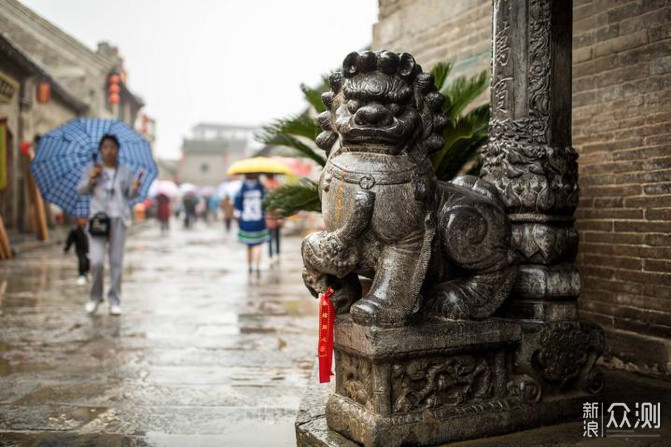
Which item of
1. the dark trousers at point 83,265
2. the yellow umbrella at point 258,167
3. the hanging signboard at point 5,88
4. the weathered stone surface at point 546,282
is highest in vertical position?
the hanging signboard at point 5,88

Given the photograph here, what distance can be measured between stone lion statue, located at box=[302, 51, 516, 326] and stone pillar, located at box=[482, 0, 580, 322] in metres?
0.24

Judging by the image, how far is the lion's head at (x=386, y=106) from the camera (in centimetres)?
271

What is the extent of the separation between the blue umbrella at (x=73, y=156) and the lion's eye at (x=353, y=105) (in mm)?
5719

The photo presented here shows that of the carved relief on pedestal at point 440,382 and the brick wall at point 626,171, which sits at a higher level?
the brick wall at point 626,171

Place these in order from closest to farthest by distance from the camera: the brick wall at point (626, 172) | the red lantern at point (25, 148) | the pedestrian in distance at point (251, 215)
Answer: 1. the brick wall at point (626, 172)
2. the pedestrian in distance at point (251, 215)
3. the red lantern at point (25, 148)

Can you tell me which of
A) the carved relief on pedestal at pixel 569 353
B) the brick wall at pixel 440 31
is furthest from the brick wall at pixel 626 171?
the brick wall at pixel 440 31

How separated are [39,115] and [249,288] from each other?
50.5 ft

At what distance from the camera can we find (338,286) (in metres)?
2.98

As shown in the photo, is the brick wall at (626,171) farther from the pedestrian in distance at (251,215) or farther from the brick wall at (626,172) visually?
the pedestrian in distance at (251,215)

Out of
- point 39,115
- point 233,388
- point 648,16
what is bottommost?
point 233,388

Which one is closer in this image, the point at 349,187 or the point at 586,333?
the point at 349,187

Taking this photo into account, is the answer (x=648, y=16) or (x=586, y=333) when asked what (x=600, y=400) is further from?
(x=648, y=16)

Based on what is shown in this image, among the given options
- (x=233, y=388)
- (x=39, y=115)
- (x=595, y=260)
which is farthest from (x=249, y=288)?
(x=39, y=115)

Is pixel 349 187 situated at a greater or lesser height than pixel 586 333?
greater
